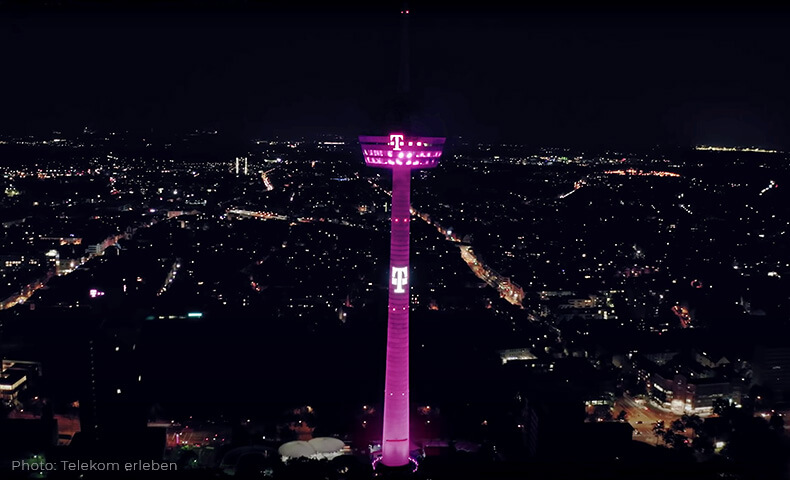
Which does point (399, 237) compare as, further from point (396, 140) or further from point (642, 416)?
point (642, 416)

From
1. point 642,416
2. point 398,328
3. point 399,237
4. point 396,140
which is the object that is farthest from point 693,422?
point 396,140

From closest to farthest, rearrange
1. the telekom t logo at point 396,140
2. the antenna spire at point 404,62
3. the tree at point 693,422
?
1. the antenna spire at point 404,62
2. the telekom t logo at point 396,140
3. the tree at point 693,422

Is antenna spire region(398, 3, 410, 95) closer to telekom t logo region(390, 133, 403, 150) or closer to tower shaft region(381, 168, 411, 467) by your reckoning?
telekom t logo region(390, 133, 403, 150)

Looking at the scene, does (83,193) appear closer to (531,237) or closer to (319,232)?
(319,232)

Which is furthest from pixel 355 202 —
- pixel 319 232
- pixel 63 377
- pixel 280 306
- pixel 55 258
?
Result: pixel 63 377

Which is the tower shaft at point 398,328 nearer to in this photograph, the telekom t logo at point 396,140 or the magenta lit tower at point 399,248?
the magenta lit tower at point 399,248

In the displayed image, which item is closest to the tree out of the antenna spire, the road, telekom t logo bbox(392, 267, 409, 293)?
the road

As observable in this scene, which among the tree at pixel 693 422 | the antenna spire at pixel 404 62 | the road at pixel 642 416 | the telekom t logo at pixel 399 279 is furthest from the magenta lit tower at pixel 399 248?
the tree at pixel 693 422

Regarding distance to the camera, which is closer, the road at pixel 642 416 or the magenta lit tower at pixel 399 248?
the magenta lit tower at pixel 399 248
